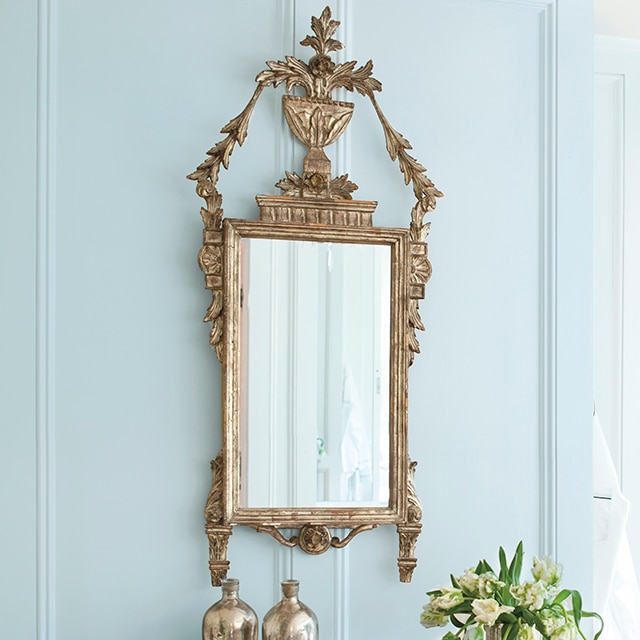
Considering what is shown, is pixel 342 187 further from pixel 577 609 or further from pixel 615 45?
pixel 615 45

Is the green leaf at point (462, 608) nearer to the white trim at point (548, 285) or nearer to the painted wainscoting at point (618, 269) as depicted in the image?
the white trim at point (548, 285)

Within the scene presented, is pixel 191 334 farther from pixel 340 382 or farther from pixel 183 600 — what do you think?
pixel 183 600

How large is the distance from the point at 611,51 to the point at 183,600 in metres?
2.02

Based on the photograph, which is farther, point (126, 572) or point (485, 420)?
point (485, 420)

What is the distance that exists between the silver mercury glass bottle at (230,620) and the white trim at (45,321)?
1.17 ft

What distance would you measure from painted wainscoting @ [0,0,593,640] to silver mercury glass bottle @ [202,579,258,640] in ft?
0.55

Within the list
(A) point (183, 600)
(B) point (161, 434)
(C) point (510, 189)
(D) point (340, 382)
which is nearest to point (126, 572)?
(A) point (183, 600)

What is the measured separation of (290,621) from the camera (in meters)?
1.49

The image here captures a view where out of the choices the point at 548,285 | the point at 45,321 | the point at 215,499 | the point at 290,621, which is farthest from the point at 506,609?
the point at 45,321

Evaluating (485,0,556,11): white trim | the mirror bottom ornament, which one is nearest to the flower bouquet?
the mirror bottom ornament

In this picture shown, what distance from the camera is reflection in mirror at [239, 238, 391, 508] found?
166 centimetres

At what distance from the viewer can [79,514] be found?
162cm

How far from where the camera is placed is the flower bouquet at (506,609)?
1.47 meters

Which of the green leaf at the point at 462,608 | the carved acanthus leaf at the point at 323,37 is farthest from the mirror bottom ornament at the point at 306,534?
the carved acanthus leaf at the point at 323,37
